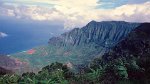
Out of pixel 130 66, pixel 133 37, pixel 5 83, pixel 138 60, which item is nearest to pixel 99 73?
pixel 130 66

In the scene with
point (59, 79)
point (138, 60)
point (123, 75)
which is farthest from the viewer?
point (138, 60)

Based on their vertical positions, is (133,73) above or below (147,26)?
below

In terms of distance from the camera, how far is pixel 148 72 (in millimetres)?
16844

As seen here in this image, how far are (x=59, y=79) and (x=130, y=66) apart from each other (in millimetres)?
3770

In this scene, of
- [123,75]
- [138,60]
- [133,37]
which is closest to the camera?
[123,75]

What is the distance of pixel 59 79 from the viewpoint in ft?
49.4

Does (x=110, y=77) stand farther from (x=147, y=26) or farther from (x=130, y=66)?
(x=147, y=26)

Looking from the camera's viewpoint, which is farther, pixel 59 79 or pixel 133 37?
pixel 133 37

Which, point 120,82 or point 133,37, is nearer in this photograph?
point 120,82

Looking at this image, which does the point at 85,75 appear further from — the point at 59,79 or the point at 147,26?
the point at 147,26

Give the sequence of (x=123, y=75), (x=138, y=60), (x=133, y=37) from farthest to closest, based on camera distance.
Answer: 1. (x=133, y=37)
2. (x=138, y=60)
3. (x=123, y=75)

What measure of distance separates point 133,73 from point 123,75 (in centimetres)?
86

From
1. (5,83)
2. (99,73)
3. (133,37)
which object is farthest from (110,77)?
(133,37)

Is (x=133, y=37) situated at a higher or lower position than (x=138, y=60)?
higher
